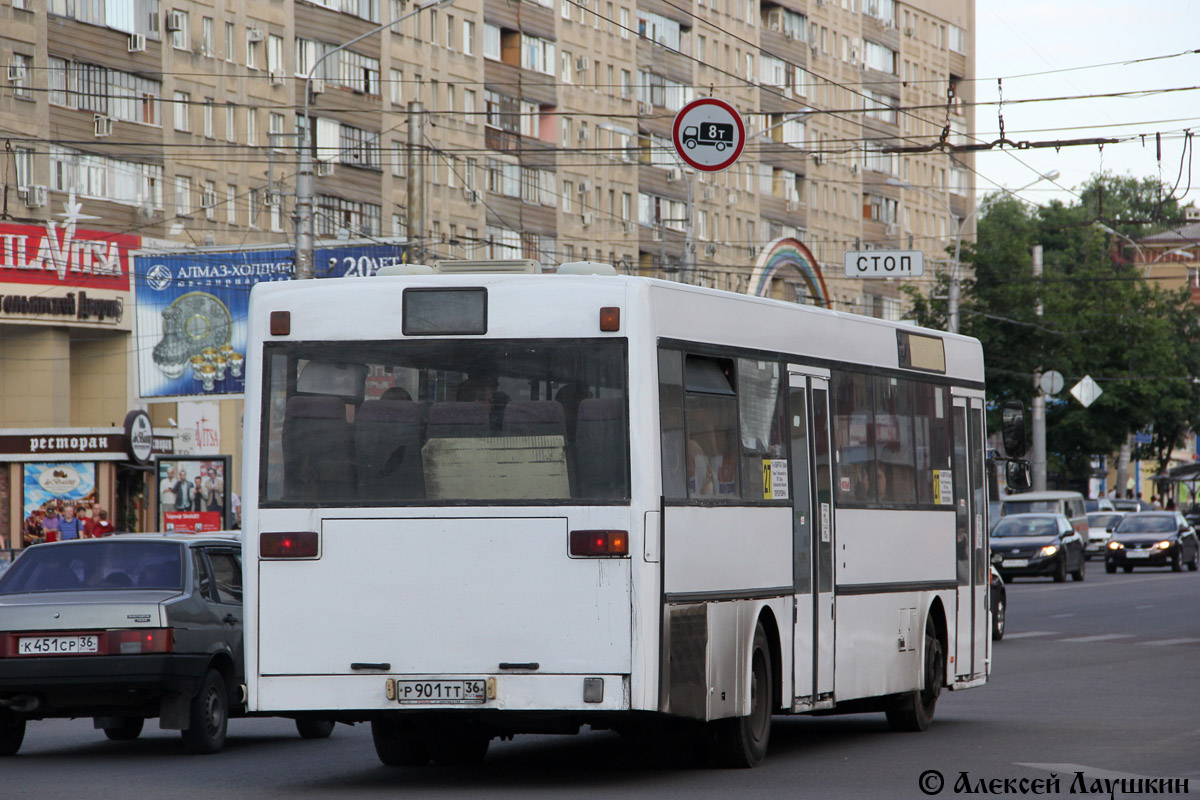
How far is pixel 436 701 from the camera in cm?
1148

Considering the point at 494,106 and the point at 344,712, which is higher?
the point at 494,106

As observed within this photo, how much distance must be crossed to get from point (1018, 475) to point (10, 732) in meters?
7.56

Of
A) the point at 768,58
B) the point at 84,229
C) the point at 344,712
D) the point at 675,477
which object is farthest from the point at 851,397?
the point at 768,58

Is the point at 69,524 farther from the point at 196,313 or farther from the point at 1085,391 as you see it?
the point at 1085,391

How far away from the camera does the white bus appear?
37.4 feet

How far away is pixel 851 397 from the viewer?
47.4ft

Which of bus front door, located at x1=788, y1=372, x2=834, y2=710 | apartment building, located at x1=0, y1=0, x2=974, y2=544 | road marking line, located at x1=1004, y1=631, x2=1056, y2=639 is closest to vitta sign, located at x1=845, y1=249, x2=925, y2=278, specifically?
apartment building, located at x1=0, y1=0, x2=974, y2=544

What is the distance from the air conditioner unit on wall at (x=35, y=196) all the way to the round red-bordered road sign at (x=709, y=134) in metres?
29.5

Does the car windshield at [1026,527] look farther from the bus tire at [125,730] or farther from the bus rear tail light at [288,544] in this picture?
the bus rear tail light at [288,544]

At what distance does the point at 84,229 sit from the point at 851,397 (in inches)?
1645

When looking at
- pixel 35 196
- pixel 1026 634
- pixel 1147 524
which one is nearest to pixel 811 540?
pixel 1026 634

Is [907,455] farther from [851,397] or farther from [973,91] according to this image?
[973,91]

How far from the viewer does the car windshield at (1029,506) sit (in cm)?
5647

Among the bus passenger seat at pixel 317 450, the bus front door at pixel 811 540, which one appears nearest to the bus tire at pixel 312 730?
the bus front door at pixel 811 540
